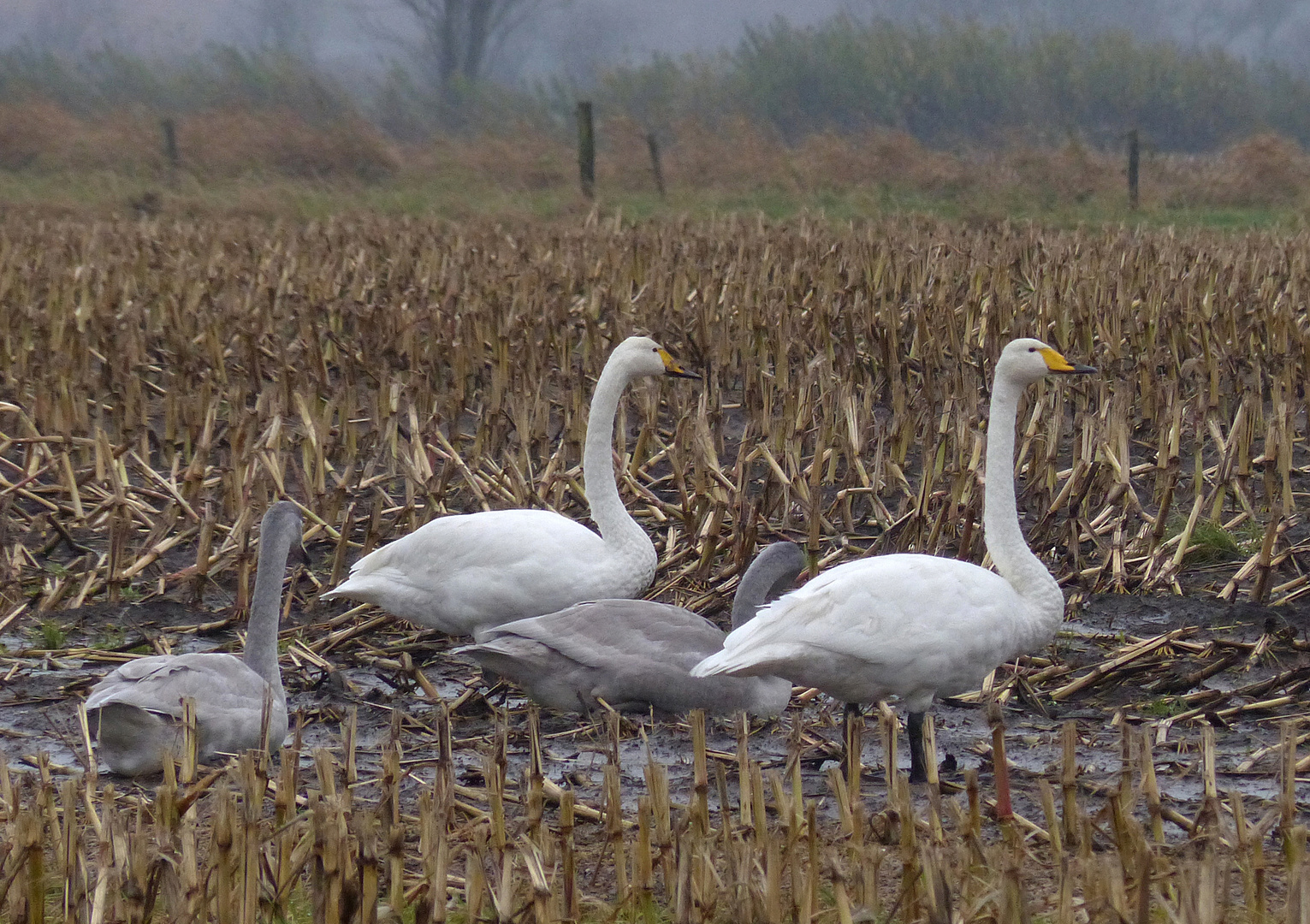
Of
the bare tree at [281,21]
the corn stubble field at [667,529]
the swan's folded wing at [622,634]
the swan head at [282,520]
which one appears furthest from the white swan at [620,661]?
the bare tree at [281,21]

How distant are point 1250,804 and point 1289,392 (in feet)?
14.7

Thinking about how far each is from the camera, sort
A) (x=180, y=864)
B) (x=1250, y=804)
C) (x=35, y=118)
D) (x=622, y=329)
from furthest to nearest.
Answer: (x=35, y=118)
(x=622, y=329)
(x=1250, y=804)
(x=180, y=864)

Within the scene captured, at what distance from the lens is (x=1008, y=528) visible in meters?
5.11

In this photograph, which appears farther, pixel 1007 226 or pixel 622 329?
pixel 1007 226

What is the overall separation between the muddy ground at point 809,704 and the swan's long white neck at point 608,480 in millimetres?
639

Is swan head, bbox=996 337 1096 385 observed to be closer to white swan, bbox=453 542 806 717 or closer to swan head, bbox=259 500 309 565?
white swan, bbox=453 542 806 717

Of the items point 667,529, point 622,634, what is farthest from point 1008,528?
point 667,529

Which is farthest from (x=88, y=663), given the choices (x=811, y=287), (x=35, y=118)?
(x=35, y=118)

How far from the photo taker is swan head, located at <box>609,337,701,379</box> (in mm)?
6250

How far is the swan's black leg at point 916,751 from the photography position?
15.0 ft

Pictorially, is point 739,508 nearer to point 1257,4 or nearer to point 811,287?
point 811,287

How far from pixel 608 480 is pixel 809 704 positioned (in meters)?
1.10

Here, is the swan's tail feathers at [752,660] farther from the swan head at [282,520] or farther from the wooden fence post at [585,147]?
the wooden fence post at [585,147]

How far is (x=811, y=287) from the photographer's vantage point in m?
11.8
